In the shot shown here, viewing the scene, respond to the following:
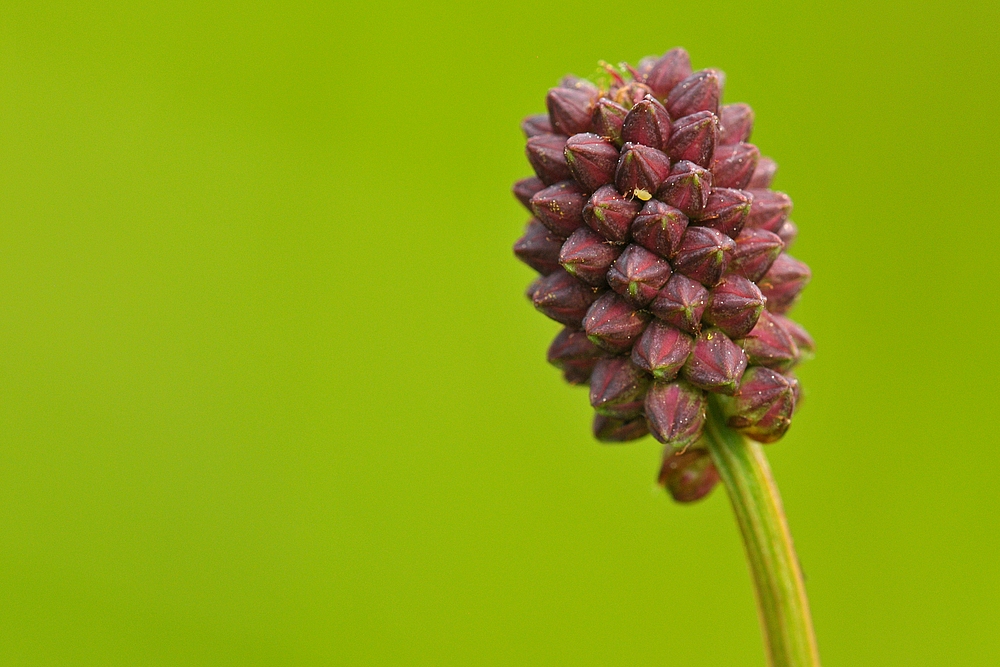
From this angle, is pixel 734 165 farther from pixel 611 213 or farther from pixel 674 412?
pixel 674 412

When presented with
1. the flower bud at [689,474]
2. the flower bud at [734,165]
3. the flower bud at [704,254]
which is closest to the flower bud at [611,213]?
the flower bud at [704,254]

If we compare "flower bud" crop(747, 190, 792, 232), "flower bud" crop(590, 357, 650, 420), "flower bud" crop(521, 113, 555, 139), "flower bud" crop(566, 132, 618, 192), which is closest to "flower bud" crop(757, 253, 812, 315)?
"flower bud" crop(747, 190, 792, 232)

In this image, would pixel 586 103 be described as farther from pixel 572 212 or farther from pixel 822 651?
pixel 822 651

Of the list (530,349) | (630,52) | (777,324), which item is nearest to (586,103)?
(777,324)

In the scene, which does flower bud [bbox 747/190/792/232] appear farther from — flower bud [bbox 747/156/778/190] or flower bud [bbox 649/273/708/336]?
flower bud [bbox 649/273/708/336]

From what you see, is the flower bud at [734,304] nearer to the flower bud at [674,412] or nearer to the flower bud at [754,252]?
the flower bud at [754,252]
